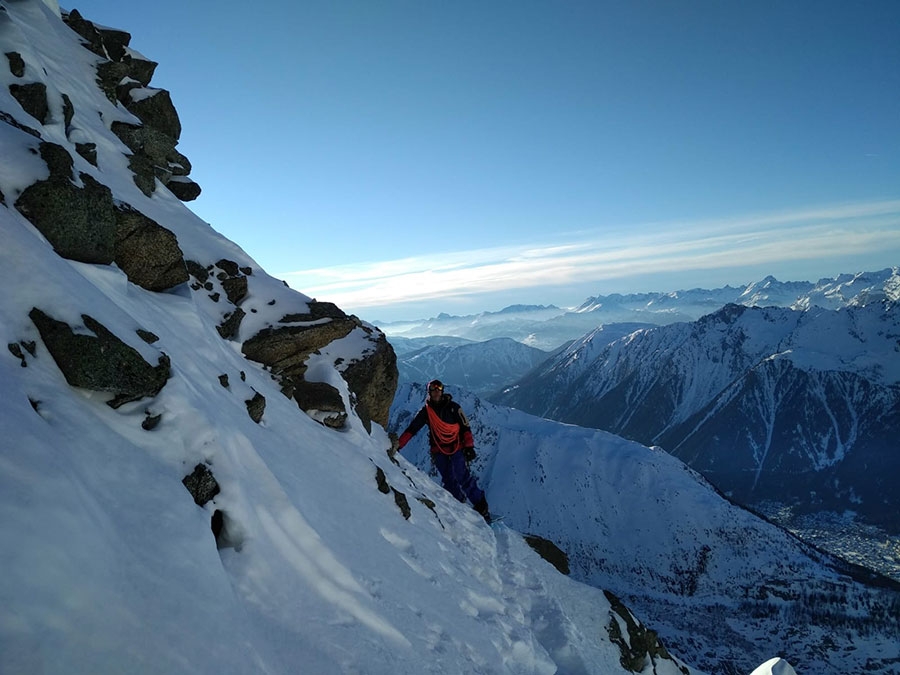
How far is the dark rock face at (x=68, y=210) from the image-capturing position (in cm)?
1062

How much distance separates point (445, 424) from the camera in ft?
65.8

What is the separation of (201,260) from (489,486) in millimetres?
184736

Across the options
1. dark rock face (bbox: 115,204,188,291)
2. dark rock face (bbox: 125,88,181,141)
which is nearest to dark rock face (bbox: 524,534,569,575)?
dark rock face (bbox: 115,204,188,291)

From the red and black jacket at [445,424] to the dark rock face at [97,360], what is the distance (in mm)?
12340

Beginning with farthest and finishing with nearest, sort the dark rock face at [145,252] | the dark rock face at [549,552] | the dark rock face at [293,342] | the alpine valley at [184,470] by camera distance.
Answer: the dark rock face at [549,552] < the dark rock face at [293,342] < the dark rock face at [145,252] < the alpine valley at [184,470]

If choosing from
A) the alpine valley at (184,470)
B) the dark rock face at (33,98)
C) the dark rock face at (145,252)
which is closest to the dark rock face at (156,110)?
the alpine valley at (184,470)

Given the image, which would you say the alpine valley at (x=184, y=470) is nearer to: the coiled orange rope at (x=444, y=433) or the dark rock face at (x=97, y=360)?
the dark rock face at (x=97, y=360)

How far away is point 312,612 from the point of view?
771 centimetres

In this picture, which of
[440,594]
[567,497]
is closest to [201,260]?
[440,594]

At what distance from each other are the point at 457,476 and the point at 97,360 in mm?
16962

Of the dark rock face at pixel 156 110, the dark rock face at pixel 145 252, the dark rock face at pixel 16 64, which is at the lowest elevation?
the dark rock face at pixel 145 252

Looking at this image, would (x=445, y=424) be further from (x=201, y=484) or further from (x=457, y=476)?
(x=201, y=484)

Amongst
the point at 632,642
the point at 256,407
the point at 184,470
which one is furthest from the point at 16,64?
the point at 632,642

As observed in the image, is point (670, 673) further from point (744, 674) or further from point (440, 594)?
point (744, 674)
